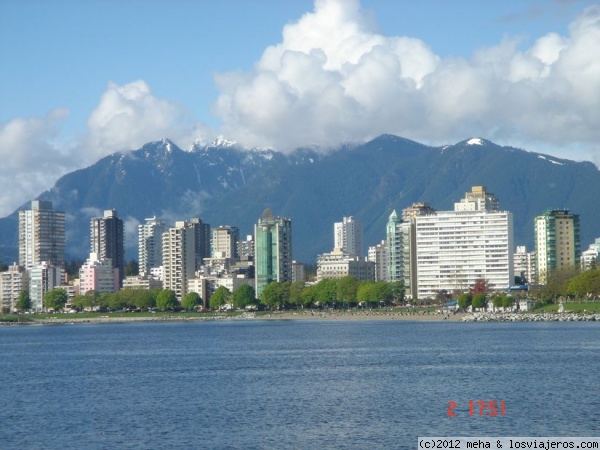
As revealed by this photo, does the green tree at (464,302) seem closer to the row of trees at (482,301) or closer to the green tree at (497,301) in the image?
the row of trees at (482,301)

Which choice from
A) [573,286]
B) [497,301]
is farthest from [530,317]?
[497,301]

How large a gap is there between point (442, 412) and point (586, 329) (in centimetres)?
7069

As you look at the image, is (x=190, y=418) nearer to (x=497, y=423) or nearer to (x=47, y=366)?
(x=497, y=423)

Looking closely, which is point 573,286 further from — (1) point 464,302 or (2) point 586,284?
(1) point 464,302

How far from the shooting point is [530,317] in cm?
15150

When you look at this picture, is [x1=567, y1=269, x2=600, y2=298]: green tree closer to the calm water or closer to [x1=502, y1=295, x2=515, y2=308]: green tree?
[x1=502, y1=295, x2=515, y2=308]: green tree

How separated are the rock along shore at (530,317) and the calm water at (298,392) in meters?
37.6

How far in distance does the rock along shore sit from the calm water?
1479 inches

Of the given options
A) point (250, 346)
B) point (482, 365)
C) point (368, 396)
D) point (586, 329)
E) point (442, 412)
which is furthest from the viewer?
point (586, 329)

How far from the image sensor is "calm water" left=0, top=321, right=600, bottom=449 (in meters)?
46.7

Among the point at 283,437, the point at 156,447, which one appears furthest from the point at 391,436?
the point at 156,447

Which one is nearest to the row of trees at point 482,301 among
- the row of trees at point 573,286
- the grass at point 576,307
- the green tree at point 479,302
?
the green tree at point 479,302

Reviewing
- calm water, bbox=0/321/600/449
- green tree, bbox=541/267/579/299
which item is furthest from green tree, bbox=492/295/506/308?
calm water, bbox=0/321/600/449

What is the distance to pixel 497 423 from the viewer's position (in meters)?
47.5
